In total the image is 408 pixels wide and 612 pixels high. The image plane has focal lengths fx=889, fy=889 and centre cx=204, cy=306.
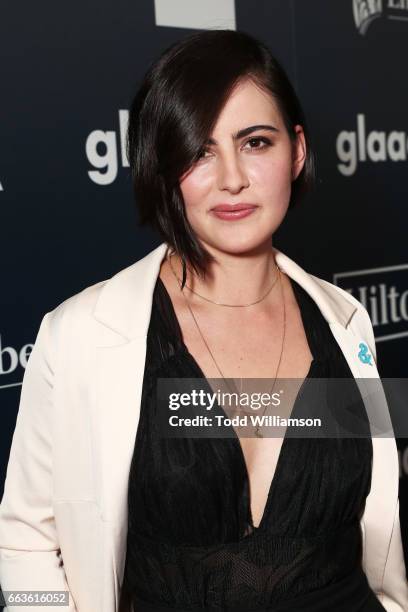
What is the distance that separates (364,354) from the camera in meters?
1.68

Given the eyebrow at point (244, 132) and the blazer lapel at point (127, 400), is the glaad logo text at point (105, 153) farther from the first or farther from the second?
the eyebrow at point (244, 132)

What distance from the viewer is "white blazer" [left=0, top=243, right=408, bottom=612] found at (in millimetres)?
1456

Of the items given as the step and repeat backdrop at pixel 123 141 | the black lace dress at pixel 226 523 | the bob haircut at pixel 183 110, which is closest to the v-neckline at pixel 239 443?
the black lace dress at pixel 226 523

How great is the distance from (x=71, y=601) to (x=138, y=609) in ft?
0.39

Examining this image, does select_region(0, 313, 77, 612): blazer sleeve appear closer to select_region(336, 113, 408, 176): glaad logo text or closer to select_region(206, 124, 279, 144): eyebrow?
select_region(206, 124, 279, 144): eyebrow

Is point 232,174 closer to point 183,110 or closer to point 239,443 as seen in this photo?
point 183,110

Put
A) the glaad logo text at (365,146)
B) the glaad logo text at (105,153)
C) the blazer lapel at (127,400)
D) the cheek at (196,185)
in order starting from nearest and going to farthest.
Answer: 1. the blazer lapel at (127,400)
2. the cheek at (196,185)
3. the glaad logo text at (105,153)
4. the glaad logo text at (365,146)

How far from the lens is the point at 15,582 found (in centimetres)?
146

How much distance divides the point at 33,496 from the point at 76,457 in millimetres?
101

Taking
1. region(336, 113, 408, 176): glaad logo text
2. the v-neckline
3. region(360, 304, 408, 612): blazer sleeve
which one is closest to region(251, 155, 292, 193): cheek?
the v-neckline

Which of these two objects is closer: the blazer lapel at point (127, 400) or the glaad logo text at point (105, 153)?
the blazer lapel at point (127, 400)

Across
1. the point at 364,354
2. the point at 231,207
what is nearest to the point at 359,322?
the point at 364,354

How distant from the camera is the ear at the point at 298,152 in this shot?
1704 millimetres

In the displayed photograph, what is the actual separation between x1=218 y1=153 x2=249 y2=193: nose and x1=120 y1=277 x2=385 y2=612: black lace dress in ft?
0.93
